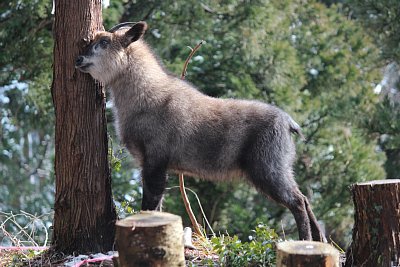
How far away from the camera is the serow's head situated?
5273 millimetres

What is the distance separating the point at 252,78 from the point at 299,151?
137 cm

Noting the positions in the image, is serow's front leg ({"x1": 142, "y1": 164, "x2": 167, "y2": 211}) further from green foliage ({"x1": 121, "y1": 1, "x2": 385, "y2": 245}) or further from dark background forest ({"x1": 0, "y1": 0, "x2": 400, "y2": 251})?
green foliage ({"x1": 121, "y1": 1, "x2": 385, "y2": 245})

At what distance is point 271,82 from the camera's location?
10906 mm

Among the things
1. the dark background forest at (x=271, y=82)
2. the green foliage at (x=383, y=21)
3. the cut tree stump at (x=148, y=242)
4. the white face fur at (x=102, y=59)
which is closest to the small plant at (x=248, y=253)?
the cut tree stump at (x=148, y=242)

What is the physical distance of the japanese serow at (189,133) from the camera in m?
5.52

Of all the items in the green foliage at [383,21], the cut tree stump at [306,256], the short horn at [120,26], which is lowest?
the cut tree stump at [306,256]

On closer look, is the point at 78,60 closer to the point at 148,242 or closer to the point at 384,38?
the point at 148,242

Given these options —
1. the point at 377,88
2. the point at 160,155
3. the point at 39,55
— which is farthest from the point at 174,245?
the point at 377,88

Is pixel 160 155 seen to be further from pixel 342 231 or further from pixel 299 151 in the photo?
pixel 342 231

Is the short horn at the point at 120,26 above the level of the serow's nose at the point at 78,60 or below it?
above

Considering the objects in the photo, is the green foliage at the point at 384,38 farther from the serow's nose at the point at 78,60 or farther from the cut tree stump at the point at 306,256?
the cut tree stump at the point at 306,256

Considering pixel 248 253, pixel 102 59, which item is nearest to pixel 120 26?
pixel 102 59

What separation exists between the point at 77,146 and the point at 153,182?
0.69 meters

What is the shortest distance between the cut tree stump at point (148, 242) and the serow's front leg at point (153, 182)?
57.1 inches
